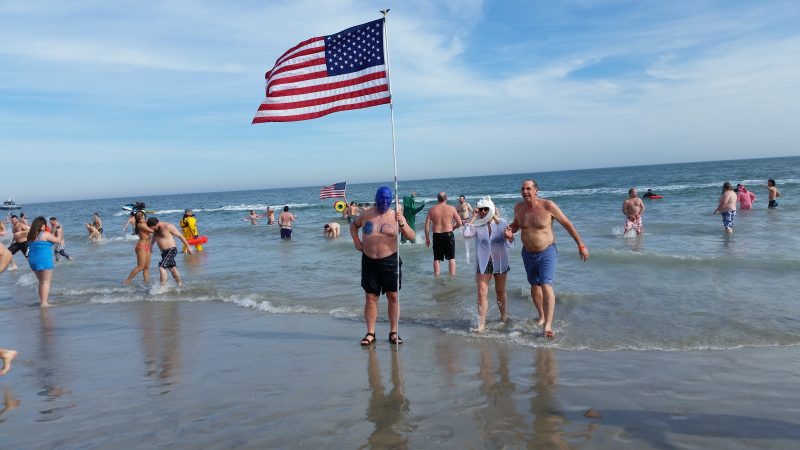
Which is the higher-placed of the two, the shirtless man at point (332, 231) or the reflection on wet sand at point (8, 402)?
the shirtless man at point (332, 231)

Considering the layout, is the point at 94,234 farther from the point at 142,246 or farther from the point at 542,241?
the point at 542,241

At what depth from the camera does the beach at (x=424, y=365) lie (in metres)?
3.51

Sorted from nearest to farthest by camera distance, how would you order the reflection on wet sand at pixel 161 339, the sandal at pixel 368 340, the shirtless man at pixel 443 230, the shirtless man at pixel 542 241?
the reflection on wet sand at pixel 161 339, the sandal at pixel 368 340, the shirtless man at pixel 542 241, the shirtless man at pixel 443 230

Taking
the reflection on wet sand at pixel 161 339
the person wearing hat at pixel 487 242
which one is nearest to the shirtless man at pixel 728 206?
the person wearing hat at pixel 487 242

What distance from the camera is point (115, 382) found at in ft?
15.8

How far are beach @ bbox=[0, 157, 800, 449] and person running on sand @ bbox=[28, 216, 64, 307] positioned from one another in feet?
1.79

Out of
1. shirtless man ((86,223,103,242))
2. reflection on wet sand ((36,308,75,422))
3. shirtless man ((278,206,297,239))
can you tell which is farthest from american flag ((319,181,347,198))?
reflection on wet sand ((36,308,75,422))

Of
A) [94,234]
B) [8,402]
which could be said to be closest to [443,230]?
[8,402]

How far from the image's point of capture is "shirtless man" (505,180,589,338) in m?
5.79

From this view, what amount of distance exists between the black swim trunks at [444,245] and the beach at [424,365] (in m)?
0.54

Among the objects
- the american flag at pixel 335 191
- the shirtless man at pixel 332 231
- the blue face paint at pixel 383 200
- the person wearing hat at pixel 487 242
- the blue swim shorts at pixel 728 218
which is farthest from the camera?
the american flag at pixel 335 191

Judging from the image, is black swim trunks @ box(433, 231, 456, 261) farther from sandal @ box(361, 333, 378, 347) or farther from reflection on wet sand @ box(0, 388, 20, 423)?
reflection on wet sand @ box(0, 388, 20, 423)

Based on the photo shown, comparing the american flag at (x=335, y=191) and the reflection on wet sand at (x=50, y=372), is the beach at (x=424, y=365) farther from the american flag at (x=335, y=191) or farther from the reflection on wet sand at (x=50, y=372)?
the american flag at (x=335, y=191)

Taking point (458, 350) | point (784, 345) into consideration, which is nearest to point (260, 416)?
point (458, 350)
